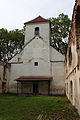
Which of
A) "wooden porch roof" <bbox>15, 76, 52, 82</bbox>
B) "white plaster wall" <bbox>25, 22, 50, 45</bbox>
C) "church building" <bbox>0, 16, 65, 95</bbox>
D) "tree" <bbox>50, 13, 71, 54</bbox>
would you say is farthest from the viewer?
"tree" <bbox>50, 13, 71, 54</bbox>

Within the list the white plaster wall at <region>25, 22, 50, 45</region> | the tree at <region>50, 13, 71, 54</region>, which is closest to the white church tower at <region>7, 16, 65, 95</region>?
the white plaster wall at <region>25, 22, 50, 45</region>

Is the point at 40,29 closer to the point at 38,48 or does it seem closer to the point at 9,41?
the point at 38,48

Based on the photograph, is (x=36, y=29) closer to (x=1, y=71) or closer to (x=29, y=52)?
(x=29, y=52)

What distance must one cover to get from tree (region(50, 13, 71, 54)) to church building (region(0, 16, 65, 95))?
7837 mm

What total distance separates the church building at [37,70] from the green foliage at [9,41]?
32.2 ft

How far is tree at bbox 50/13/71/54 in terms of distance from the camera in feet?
108

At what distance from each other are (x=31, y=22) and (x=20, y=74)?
8.80 metres

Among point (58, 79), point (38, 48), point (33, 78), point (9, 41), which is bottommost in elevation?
point (58, 79)

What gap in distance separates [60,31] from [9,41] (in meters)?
10.8

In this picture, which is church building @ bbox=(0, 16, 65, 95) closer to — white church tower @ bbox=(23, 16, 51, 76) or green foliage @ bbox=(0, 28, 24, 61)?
white church tower @ bbox=(23, 16, 51, 76)

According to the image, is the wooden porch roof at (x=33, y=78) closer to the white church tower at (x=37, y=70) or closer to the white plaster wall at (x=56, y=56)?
the white church tower at (x=37, y=70)

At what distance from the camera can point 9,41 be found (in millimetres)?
35250

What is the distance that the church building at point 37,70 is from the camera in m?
23.1

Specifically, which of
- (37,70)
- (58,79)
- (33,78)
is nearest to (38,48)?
(37,70)
